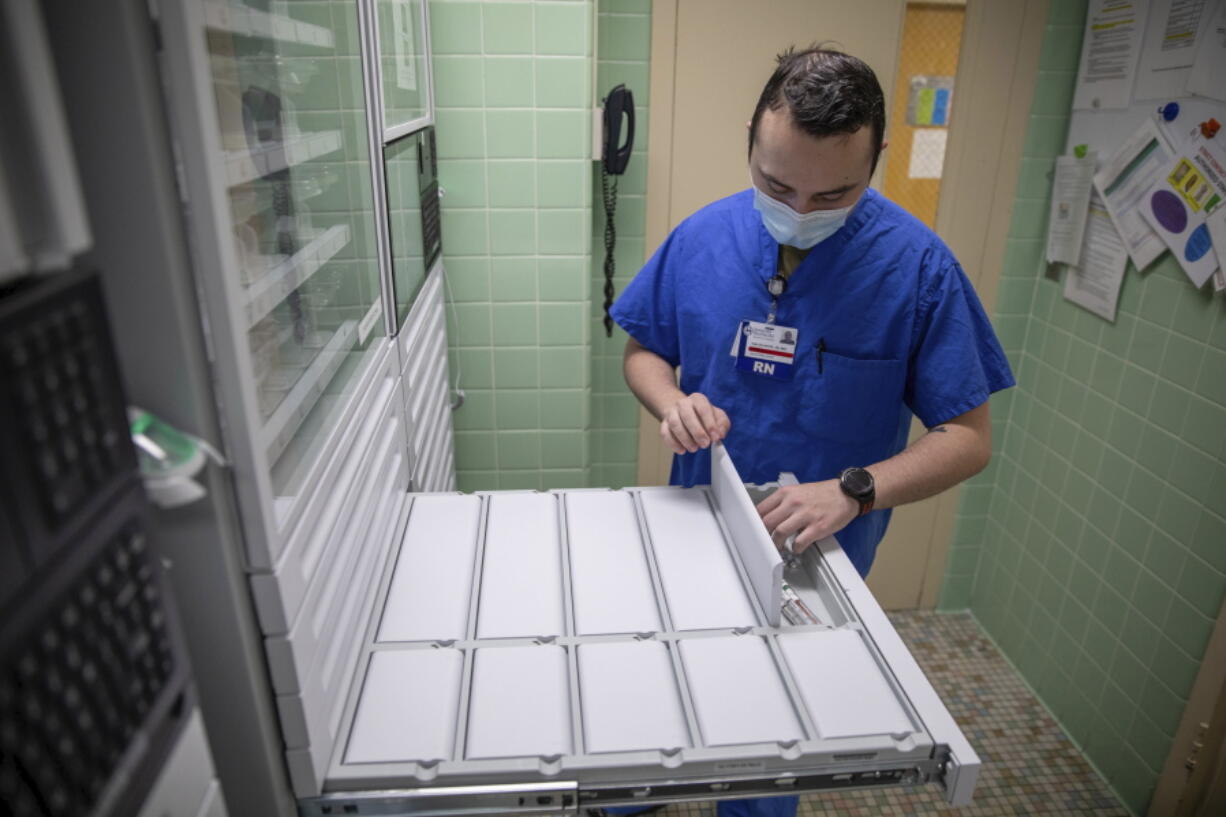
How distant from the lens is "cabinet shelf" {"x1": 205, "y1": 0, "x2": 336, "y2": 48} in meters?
0.73

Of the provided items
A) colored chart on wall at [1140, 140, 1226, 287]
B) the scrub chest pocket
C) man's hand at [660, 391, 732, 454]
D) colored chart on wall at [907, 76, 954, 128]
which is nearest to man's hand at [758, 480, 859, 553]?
man's hand at [660, 391, 732, 454]

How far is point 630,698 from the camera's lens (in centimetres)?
94

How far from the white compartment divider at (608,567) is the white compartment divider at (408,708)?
19 cm

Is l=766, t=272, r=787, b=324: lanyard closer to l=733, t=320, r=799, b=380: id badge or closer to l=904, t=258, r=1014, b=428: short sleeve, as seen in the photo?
l=733, t=320, r=799, b=380: id badge

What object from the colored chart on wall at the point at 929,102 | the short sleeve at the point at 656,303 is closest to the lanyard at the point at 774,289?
the short sleeve at the point at 656,303

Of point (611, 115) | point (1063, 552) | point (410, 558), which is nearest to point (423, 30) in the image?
point (611, 115)

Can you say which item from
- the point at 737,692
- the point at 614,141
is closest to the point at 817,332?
the point at 737,692

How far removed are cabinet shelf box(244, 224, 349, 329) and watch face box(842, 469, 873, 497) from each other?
0.88m

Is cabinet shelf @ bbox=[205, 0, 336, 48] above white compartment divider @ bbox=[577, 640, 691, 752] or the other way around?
above

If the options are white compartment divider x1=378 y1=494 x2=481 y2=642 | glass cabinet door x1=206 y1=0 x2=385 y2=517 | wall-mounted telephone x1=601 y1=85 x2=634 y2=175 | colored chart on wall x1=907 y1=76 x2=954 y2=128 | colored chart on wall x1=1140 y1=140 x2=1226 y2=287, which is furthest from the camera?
colored chart on wall x1=907 y1=76 x2=954 y2=128

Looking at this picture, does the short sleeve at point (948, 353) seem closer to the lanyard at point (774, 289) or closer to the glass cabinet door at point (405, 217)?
the lanyard at point (774, 289)

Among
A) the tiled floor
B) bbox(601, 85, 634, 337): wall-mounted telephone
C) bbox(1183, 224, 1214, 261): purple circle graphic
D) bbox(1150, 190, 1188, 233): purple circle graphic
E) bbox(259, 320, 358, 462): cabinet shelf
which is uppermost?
bbox(601, 85, 634, 337): wall-mounted telephone

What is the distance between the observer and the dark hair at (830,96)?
1272mm

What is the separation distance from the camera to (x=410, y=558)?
1211mm
